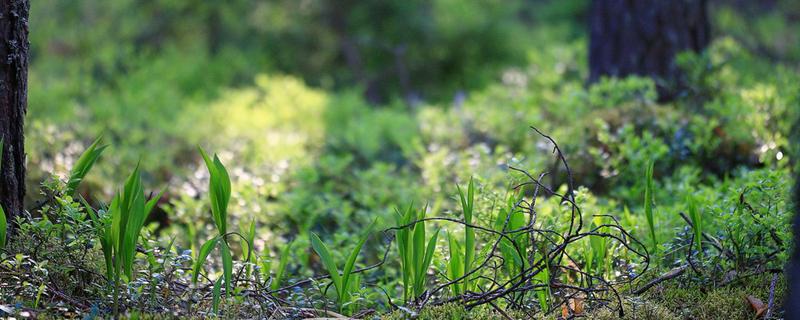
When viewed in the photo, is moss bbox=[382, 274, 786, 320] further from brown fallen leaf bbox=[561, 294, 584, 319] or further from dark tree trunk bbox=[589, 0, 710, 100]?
dark tree trunk bbox=[589, 0, 710, 100]

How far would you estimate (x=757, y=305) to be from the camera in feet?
7.15

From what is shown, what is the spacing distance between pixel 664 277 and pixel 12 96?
2218 millimetres

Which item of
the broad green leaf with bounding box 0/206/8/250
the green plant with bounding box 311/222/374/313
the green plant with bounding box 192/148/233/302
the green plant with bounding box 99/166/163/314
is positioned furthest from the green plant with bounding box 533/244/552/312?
the broad green leaf with bounding box 0/206/8/250

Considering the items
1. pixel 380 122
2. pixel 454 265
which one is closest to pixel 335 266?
pixel 454 265

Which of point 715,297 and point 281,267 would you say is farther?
point 281,267

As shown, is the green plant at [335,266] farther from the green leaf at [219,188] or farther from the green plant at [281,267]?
the green leaf at [219,188]

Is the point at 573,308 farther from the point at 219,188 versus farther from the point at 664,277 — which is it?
the point at 219,188

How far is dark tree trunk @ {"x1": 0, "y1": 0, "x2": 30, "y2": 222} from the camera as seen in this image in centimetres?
225

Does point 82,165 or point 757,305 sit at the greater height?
point 82,165

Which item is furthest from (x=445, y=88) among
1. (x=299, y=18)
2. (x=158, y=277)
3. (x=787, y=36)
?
(x=158, y=277)

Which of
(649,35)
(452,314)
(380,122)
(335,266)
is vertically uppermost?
(649,35)

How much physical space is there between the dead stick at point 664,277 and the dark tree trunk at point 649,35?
10.4 ft

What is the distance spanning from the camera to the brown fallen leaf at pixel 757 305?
2.16 m

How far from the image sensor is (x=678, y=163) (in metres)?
4.09
